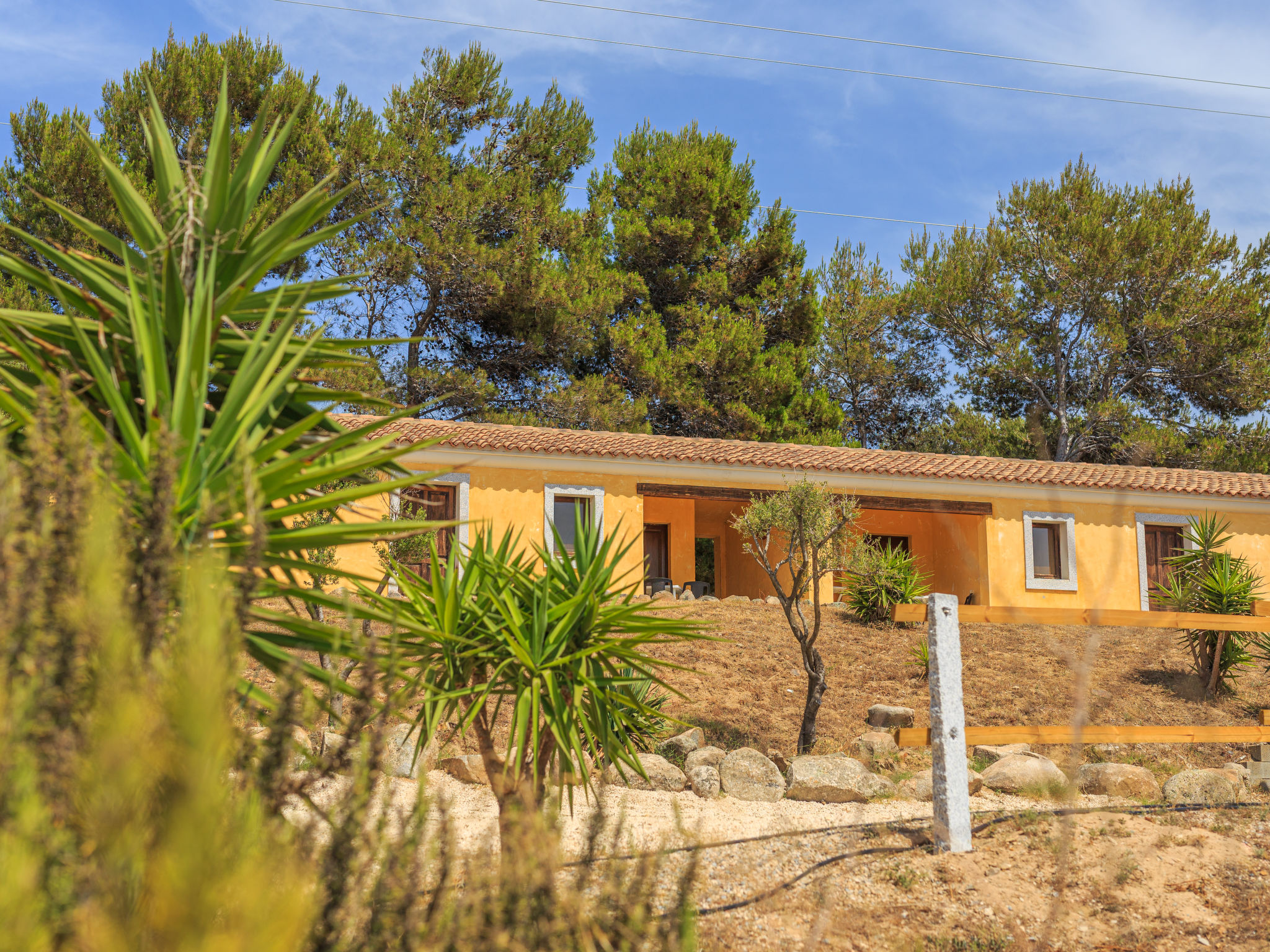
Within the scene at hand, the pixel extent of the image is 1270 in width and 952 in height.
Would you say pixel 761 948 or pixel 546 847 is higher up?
pixel 546 847

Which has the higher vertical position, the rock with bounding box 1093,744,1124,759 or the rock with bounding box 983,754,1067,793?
the rock with bounding box 983,754,1067,793

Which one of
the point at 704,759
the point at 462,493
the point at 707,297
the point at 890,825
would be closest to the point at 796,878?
the point at 890,825

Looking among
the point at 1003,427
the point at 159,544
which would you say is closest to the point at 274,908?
the point at 159,544

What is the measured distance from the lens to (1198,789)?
7.23 meters

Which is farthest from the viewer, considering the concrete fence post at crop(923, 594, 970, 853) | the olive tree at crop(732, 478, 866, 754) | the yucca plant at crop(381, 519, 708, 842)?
the olive tree at crop(732, 478, 866, 754)

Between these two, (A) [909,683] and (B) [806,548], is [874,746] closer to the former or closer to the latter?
(B) [806,548]

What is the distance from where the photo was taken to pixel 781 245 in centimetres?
2689

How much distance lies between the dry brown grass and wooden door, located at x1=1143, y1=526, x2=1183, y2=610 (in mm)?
4208

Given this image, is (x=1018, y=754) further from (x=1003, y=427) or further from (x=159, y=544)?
(x=1003, y=427)

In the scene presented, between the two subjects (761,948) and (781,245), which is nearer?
(761,948)

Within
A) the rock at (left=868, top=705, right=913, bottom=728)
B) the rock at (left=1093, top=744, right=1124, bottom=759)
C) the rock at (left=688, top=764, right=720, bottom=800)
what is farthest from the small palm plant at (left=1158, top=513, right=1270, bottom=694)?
the rock at (left=688, top=764, right=720, bottom=800)

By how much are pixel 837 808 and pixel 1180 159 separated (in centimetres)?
513

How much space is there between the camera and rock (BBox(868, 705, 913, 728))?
407 inches

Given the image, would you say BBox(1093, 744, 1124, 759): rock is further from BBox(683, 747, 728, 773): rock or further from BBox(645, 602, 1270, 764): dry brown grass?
BBox(683, 747, 728, 773): rock
